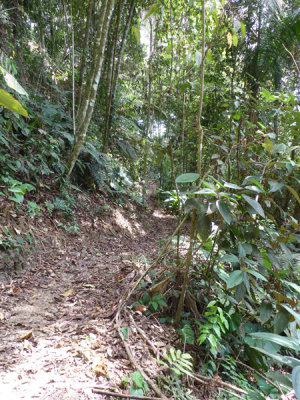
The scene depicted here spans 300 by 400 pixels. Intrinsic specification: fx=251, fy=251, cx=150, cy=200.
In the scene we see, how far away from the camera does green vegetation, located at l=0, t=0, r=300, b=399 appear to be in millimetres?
1700

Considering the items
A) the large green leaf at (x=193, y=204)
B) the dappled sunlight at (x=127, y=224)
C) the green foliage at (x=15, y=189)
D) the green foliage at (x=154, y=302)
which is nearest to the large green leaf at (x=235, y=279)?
the large green leaf at (x=193, y=204)

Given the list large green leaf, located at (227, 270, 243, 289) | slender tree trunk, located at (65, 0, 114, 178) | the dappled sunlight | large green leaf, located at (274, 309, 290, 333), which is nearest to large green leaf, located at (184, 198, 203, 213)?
large green leaf, located at (227, 270, 243, 289)

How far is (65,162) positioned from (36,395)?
14.7ft

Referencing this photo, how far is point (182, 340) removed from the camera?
80.0 inches

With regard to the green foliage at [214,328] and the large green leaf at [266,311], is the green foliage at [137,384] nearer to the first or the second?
the green foliage at [214,328]

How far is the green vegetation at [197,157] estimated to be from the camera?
1.70 meters

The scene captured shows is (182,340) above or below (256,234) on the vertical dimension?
below

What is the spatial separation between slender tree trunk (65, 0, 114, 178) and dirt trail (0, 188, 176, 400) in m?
1.45

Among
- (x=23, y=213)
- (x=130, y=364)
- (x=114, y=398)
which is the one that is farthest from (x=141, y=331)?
(x=23, y=213)

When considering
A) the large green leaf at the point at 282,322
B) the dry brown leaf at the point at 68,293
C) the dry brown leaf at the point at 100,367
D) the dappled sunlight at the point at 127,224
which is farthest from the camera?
the dappled sunlight at the point at 127,224

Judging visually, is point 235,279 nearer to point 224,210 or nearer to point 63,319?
point 224,210

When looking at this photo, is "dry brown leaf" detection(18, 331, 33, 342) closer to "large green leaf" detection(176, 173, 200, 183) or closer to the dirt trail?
the dirt trail

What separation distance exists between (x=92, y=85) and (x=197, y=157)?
12.2 feet

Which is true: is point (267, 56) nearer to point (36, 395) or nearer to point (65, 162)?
point (65, 162)
